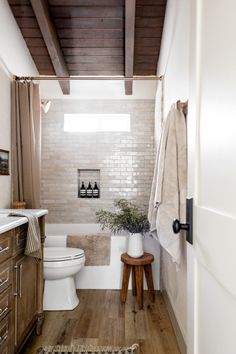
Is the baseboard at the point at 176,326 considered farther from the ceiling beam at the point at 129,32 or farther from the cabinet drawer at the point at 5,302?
the ceiling beam at the point at 129,32

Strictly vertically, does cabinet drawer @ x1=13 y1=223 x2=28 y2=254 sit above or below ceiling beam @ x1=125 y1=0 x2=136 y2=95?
below

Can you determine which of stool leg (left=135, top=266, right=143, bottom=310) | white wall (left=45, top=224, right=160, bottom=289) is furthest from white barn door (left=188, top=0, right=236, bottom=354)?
white wall (left=45, top=224, right=160, bottom=289)

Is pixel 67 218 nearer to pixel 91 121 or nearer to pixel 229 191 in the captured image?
pixel 91 121

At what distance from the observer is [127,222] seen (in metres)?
2.78

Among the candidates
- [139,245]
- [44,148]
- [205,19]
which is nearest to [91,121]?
[44,148]

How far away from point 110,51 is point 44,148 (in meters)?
1.63

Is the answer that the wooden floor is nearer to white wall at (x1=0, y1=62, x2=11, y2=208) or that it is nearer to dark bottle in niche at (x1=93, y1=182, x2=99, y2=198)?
white wall at (x1=0, y1=62, x2=11, y2=208)

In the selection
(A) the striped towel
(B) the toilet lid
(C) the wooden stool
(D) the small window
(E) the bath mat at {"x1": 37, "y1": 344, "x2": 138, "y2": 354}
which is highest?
(D) the small window

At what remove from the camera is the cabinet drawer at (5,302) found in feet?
4.84

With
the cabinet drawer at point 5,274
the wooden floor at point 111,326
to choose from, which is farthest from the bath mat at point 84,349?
the cabinet drawer at point 5,274

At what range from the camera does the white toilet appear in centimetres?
245

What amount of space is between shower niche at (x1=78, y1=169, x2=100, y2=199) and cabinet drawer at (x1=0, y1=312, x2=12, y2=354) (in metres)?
→ 2.78

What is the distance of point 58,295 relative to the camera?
256 cm

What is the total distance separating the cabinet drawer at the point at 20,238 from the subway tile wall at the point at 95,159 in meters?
2.42
